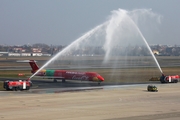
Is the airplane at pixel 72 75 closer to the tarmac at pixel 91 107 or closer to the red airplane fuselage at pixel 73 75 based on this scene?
the red airplane fuselage at pixel 73 75

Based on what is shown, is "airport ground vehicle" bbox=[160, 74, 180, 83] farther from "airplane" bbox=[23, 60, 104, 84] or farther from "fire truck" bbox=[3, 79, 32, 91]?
"fire truck" bbox=[3, 79, 32, 91]

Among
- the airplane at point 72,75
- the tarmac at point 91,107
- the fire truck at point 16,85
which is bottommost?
the tarmac at point 91,107

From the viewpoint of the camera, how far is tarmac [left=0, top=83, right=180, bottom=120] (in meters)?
39.6

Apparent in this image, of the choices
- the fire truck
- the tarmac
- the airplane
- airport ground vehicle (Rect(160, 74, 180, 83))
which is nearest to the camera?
the tarmac

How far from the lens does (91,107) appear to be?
47.2 metres

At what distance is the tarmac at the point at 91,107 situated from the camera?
1560 inches

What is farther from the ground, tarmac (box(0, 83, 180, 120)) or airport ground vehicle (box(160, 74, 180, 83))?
airport ground vehicle (box(160, 74, 180, 83))

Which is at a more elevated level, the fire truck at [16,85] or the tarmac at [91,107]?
the fire truck at [16,85]

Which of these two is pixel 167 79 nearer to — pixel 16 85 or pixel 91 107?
pixel 16 85

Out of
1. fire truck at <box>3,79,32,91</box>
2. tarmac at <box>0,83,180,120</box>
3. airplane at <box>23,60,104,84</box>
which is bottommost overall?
tarmac at <box>0,83,180,120</box>

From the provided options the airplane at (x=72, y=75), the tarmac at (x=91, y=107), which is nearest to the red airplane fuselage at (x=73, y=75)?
the airplane at (x=72, y=75)


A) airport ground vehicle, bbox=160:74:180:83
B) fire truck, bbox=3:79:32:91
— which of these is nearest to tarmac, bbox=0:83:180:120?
fire truck, bbox=3:79:32:91

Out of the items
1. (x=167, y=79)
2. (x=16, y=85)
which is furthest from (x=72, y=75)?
(x=16, y=85)

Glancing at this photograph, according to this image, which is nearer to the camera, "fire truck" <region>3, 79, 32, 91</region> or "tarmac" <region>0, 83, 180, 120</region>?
"tarmac" <region>0, 83, 180, 120</region>
